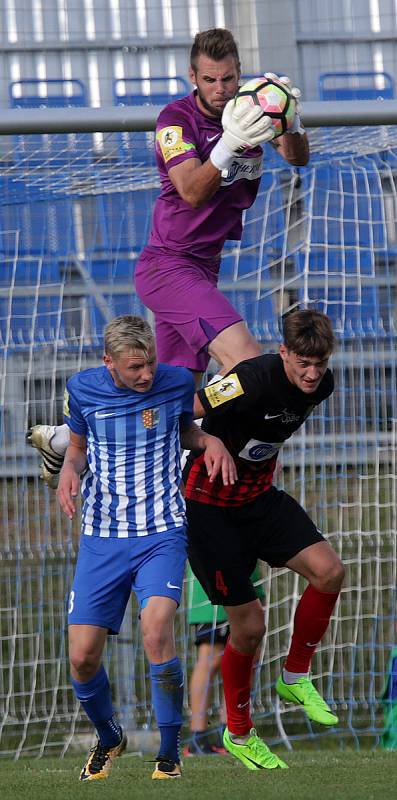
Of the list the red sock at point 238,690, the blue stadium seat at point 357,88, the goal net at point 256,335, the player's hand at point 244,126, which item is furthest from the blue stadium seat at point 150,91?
the red sock at point 238,690

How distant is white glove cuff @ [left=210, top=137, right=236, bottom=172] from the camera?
19.5 ft

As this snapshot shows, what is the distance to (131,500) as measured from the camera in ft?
19.5

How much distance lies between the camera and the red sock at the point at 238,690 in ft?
21.9

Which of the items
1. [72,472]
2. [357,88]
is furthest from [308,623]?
Result: [357,88]

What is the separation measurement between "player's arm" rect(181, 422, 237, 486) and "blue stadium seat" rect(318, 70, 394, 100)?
200 inches

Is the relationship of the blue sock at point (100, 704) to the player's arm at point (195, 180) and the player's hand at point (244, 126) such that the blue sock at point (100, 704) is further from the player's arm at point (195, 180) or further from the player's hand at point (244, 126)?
the player's hand at point (244, 126)

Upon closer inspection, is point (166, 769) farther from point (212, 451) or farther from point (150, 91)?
point (150, 91)

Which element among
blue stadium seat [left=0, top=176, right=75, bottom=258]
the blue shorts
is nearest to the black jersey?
the blue shorts

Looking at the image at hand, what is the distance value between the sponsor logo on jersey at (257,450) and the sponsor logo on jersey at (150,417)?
0.53 m

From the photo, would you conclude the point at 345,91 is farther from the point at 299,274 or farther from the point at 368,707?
the point at 368,707

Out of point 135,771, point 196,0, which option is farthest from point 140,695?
point 196,0

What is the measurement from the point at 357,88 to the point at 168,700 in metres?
6.22

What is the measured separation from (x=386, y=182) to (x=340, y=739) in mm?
3588

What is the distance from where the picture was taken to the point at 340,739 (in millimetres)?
9023
